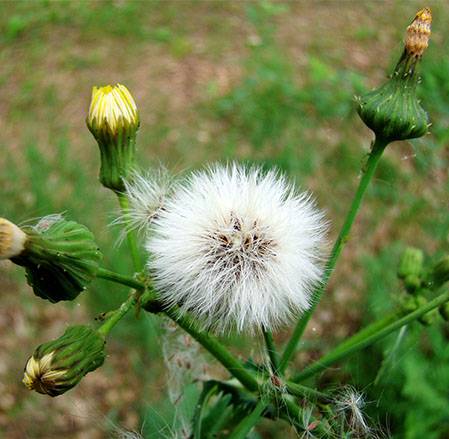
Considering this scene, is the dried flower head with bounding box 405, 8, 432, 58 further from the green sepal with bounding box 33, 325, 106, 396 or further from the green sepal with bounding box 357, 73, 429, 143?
the green sepal with bounding box 33, 325, 106, 396

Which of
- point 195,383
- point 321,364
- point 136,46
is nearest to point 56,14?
point 136,46

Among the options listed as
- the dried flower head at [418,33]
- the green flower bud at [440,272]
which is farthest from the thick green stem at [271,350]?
the dried flower head at [418,33]

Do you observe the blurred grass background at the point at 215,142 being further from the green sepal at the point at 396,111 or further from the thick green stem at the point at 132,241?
the green sepal at the point at 396,111

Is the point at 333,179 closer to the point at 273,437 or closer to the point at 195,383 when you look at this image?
Answer: the point at 273,437

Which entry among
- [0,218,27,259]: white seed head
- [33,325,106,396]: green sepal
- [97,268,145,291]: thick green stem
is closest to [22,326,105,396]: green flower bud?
[33,325,106,396]: green sepal

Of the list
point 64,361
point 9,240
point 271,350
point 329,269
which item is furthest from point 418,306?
point 9,240

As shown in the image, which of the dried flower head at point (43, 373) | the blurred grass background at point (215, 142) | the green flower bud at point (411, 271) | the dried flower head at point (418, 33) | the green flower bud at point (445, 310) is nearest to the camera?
the dried flower head at point (43, 373)
